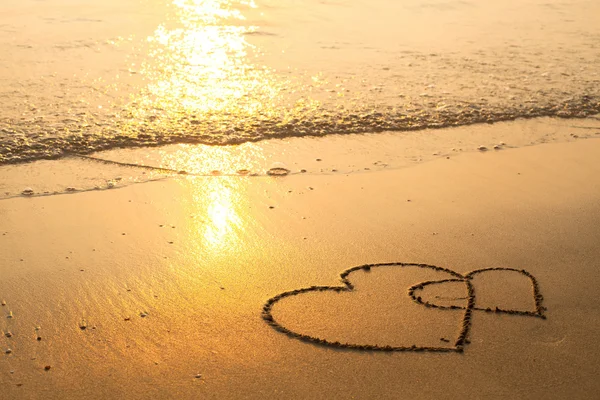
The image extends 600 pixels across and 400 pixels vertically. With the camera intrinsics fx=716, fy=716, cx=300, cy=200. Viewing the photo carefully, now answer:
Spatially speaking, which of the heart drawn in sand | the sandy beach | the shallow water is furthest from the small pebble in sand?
the heart drawn in sand

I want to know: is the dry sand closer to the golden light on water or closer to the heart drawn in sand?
the heart drawn in sand

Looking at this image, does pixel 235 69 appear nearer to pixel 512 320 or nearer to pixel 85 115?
pixel 85 115

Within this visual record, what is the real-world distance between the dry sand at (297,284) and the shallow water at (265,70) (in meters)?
1.58

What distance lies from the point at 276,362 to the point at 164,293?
2.80 feet

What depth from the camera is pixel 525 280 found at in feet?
12.6

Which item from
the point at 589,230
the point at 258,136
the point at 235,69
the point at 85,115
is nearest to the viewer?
the point at 589,230

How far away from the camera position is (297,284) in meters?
3.77

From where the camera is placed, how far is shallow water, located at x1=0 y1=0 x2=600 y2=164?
22.3ft

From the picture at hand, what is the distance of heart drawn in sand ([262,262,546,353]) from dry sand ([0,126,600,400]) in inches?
1.1

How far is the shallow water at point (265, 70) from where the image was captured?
679 cm

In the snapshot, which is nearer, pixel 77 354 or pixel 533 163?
pixel 77 354

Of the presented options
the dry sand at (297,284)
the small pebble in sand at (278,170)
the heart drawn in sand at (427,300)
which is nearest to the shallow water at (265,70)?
the small pebble in sand at (278,170)

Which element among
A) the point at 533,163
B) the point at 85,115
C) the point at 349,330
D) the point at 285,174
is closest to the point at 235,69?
the point at 85,115

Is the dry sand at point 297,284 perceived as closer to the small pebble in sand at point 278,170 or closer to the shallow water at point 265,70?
the small pebble in sand at point 278,170
